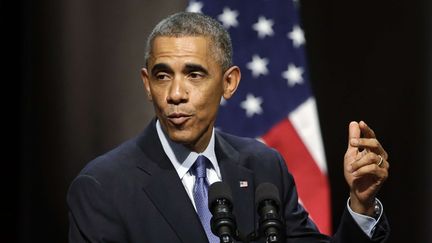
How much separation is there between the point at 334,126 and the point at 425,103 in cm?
42

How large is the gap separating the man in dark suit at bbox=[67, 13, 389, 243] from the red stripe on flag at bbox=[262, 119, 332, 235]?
43.9 inches

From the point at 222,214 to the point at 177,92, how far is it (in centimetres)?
47

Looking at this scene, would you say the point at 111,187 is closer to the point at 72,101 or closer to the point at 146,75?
the point at 146,75

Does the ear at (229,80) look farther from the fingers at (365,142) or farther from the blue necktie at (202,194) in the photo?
the fingers at (365,142)

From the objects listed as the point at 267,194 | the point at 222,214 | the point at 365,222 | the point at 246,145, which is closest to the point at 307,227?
the point at 365,222

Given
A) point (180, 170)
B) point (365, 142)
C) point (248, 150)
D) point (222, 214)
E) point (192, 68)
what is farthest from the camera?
point (248, 150)

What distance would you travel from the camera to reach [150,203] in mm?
2020

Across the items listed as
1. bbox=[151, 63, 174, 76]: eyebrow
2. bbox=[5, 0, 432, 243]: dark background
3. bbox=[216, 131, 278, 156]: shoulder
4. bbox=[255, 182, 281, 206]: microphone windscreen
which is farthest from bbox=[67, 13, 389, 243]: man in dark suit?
bbox=[5, 0, 432, 243]: dark background

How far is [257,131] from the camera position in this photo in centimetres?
332

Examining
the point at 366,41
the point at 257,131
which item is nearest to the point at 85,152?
the point at 257,131

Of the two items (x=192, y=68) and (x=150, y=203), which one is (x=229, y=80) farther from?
(x=150, y=203)

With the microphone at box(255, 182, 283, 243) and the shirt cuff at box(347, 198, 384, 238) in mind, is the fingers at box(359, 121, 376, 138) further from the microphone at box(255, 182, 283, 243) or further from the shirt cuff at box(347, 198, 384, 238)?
the microphone at box(255, 182, 283, 243)

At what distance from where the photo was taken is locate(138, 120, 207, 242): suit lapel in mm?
1978

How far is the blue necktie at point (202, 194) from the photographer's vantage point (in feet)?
6.64
